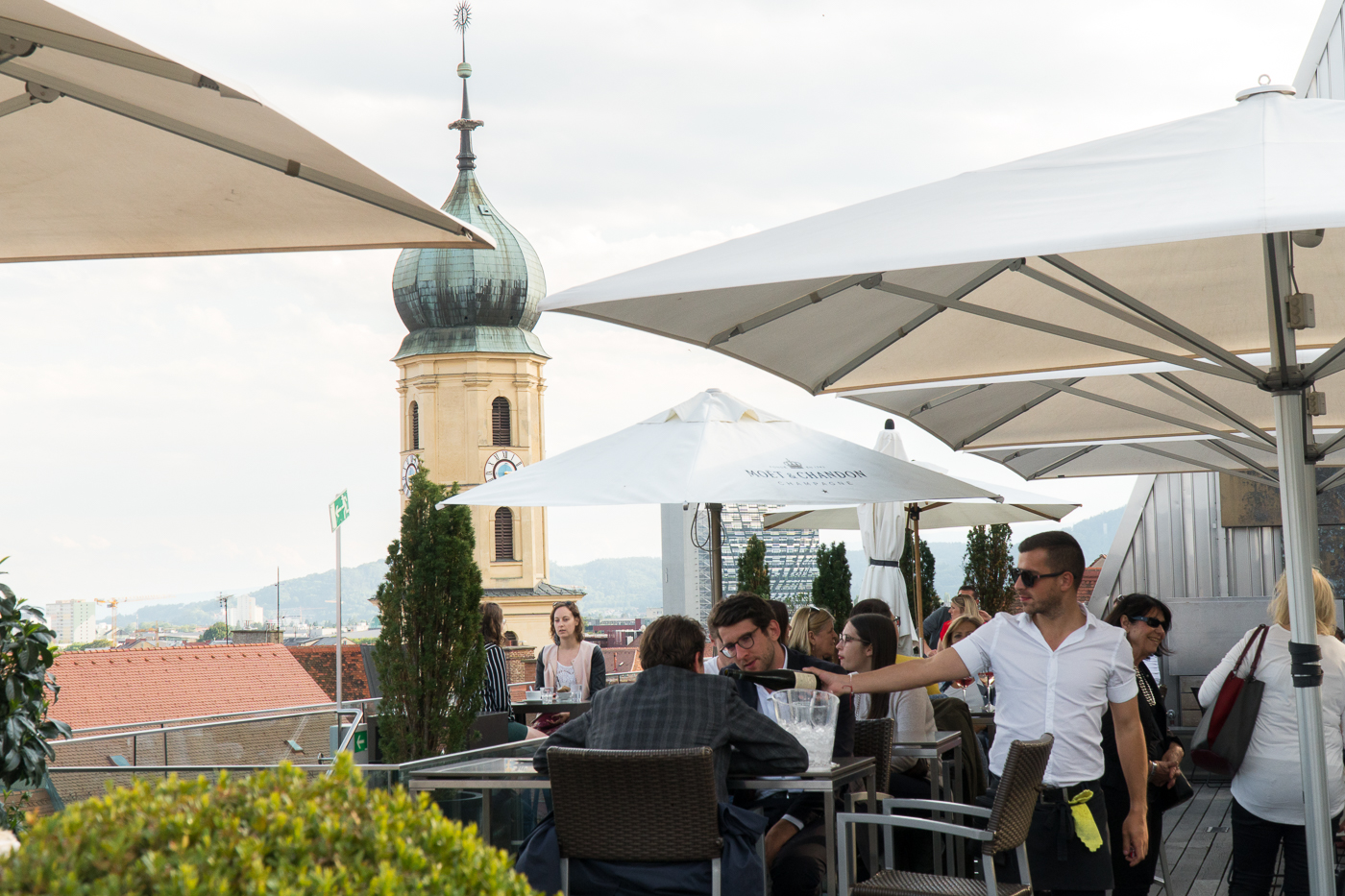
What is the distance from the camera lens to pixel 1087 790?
13.8ft

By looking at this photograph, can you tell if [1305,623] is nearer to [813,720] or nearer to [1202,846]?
[813,720]

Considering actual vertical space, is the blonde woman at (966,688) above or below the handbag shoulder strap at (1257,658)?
below

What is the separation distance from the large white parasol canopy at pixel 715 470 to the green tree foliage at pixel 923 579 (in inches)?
326

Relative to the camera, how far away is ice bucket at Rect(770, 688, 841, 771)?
4.45 m

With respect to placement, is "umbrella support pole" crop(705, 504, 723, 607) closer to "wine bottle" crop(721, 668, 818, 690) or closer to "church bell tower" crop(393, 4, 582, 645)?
"wine bottle" crop(721, 668, 818, 690)

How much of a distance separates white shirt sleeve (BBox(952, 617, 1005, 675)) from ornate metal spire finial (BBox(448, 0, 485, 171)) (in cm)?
6655

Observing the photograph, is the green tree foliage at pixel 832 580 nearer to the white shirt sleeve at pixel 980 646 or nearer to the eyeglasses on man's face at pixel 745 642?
the eyeglasses on man's face at pixel 745 642

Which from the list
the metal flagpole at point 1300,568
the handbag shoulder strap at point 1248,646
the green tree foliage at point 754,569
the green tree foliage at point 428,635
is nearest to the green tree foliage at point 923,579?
the green tree foliage at point 754,569

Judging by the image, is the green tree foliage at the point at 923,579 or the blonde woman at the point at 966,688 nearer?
Result: the blonde woman at the point at 966,688

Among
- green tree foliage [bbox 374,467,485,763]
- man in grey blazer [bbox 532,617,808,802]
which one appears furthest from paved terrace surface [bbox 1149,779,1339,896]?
green tree foliage [bbox 374,467,485,763]

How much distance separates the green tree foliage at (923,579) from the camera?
17.0 m

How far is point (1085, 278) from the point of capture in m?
4.10

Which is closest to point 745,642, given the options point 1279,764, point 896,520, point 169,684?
point 1279,764

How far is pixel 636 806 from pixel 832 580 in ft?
52.4
